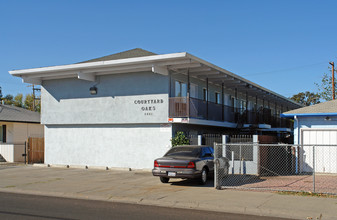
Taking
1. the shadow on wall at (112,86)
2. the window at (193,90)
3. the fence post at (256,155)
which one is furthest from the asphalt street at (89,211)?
the window at (193,90)

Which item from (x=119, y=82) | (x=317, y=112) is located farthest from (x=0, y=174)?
(x=317, y=112)

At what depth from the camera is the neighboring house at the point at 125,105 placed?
19.4 meters

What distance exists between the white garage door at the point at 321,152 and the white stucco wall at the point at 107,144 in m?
6.90

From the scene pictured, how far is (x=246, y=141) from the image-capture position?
17969 millimetres

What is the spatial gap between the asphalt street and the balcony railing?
29.7 feet

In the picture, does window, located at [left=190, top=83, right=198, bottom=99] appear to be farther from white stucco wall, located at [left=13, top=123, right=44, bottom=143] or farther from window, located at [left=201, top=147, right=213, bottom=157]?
white stucco wall, located at [left=13, top=123, right=44, bottom=143]

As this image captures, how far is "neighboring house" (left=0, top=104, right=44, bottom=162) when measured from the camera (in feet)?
85.6

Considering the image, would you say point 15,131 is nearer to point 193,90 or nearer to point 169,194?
point 193,90

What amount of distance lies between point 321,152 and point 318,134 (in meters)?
0.91

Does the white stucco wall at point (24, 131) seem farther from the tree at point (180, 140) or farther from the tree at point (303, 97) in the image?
the tree at point (303, 97)

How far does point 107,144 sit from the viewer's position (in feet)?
69.7

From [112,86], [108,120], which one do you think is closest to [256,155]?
[108,120]

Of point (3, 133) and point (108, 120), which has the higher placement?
point (108, 120)

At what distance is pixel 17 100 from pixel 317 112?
66678mm
